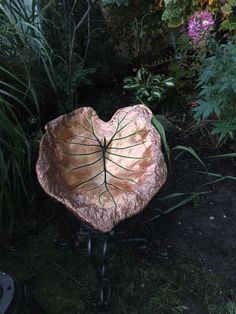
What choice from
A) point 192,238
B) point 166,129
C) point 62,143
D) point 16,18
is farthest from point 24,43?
point 192,238

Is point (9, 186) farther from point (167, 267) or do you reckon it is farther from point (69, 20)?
point (69, 20)

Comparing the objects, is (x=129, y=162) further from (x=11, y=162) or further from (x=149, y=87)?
(x=149, y=87)

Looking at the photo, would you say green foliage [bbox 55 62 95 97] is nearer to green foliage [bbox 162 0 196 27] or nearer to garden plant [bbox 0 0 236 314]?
garden plant [bbox 0 0 236 314]

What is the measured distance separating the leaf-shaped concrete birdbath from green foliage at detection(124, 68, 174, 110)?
80cm

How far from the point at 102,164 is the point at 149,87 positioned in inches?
43.6

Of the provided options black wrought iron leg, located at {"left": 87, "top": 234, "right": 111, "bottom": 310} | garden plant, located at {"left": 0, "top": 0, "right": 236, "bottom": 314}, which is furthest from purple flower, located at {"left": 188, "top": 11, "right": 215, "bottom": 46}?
black wrought iron leg, located at {"left": 87, "top": 234, "right": 111, "bottom": 310}

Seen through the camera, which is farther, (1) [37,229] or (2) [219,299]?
(1) [37,229]

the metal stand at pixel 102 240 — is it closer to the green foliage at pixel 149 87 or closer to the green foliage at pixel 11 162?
the green foliage at pixel 11 162

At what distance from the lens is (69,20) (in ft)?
8.39

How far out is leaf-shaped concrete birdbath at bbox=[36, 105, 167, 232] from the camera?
166 cm

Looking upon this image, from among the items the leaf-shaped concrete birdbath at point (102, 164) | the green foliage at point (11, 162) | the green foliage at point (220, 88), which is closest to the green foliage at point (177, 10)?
the green foliage at point (220, 88)

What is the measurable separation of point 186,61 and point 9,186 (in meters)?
1.55

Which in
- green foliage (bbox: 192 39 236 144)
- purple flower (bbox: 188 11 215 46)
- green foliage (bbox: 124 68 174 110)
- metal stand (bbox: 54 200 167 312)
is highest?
purple flower (bbox: 188 11 215 46)

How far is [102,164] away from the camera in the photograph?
1.85 m
